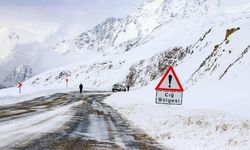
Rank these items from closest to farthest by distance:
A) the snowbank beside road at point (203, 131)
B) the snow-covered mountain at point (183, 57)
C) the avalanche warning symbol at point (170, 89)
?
the snowbank beside road at point (203, 131) → the avalanche warning symbol at point (170, 89) → the snow-covered mountain at point (183, 57)

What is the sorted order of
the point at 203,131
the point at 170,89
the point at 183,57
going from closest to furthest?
the point at 203,131
the point at 170,89
the point at 183,57

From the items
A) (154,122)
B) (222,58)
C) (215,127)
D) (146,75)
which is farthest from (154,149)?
(146,75)

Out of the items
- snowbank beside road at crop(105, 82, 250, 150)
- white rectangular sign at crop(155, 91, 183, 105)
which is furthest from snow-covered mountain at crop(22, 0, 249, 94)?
white rectangular sign at crop(155, 91, 183, 105)

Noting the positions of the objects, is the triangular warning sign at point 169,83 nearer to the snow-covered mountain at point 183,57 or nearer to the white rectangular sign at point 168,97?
the white rectangular sign at point 168,97

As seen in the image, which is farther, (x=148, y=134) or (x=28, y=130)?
(x=148, y=134)

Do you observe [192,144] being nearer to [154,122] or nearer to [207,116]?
[207,116]

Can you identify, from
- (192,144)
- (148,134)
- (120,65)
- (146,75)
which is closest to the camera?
(192,144)

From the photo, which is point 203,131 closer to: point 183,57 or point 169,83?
point 169,83

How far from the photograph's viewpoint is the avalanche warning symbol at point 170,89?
15289 millimetres

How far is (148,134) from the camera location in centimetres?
1474

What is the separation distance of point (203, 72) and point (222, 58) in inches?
105

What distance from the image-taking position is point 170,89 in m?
15.4

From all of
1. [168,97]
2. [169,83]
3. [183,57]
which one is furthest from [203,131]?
[183,57]

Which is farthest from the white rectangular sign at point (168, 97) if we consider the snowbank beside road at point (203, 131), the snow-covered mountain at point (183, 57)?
the snow-covered mountain at point (183, 57)
